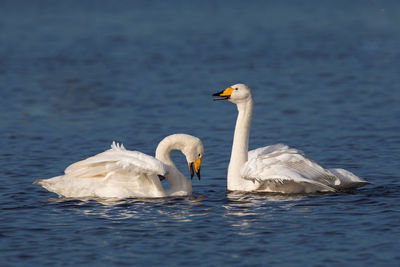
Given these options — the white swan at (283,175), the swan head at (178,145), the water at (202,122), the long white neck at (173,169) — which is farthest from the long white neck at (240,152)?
the long white neck at (173,169)

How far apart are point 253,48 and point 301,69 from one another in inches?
233

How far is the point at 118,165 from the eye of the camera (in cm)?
1349

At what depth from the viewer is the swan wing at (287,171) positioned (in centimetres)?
1346

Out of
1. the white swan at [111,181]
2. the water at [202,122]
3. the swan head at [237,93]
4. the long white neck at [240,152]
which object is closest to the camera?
the water at [202,122]

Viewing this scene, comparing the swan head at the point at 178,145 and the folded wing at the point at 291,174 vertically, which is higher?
the swan head at the point at 178,145

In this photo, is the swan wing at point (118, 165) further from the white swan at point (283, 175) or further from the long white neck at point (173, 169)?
the white swan at point (283, 175)

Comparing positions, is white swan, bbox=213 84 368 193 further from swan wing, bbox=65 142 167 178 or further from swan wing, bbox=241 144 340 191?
swan wing, bbox=65 142 167 178

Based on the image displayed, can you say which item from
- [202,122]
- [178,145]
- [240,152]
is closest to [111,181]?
[178,145]

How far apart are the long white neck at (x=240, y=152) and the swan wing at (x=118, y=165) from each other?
1.49 metres

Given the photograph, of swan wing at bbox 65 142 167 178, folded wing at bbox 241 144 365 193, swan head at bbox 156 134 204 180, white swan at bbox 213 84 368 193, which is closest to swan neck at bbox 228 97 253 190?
white swan at bbox 213 84 368 193

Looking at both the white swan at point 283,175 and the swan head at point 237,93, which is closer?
the white swan at point 283,175

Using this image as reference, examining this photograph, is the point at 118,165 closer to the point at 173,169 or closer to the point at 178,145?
the point at 173,169

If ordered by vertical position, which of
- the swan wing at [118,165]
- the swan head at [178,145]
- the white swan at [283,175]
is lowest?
the white swan at [283,175]

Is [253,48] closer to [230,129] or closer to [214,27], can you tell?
[214,27]
